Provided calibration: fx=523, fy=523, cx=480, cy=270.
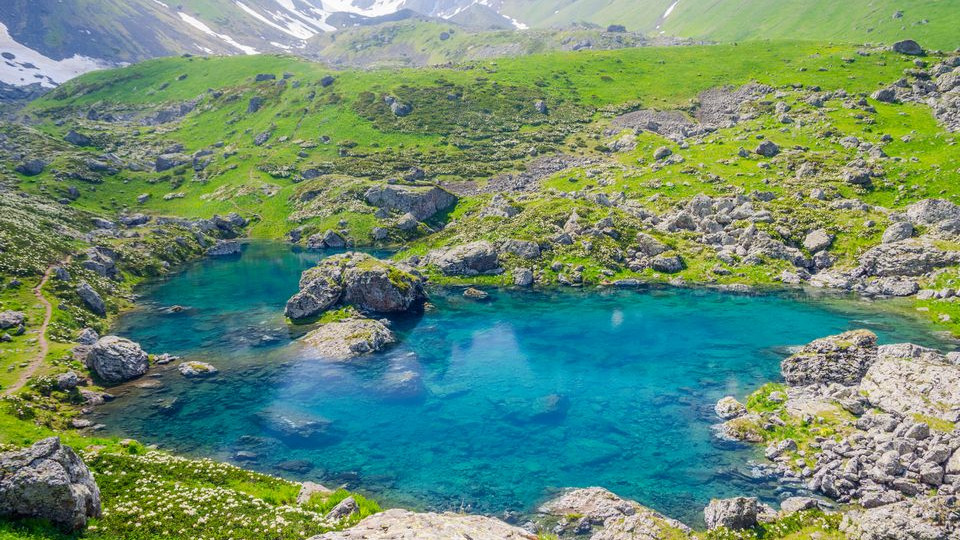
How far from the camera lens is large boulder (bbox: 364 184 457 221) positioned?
470ft

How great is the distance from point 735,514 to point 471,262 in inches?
2918

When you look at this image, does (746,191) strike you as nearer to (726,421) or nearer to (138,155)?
(726,421)

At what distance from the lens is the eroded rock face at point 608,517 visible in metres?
33.0

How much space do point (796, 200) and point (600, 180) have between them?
161 ft

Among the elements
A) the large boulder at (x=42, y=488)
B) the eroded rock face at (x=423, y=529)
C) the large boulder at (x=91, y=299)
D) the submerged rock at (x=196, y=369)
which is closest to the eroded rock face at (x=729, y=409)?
the eroded rock face at (x=423, y=529)

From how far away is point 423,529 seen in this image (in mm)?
27875

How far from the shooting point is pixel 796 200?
109125mm

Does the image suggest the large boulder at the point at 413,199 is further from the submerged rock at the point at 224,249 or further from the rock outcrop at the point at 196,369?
the rock outcrop at the point at 196,369

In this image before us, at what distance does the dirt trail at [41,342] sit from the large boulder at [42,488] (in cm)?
3238

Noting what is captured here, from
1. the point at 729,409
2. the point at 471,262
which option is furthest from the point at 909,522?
the point at 471,262

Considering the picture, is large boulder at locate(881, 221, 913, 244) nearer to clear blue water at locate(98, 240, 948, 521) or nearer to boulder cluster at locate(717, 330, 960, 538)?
clear blue water at locate(98, 240, 948, 521)

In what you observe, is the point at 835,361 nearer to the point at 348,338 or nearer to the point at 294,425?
the point at 294,425

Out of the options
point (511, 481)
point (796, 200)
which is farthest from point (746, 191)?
point (511, 481)

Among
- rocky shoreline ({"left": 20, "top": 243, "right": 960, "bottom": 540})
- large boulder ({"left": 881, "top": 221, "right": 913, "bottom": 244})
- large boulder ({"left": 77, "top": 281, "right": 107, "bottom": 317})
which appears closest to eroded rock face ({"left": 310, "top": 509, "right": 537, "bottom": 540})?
rocky shoreline ({"left": 20, "top": 243, "right": 960, "bottom": 540})
